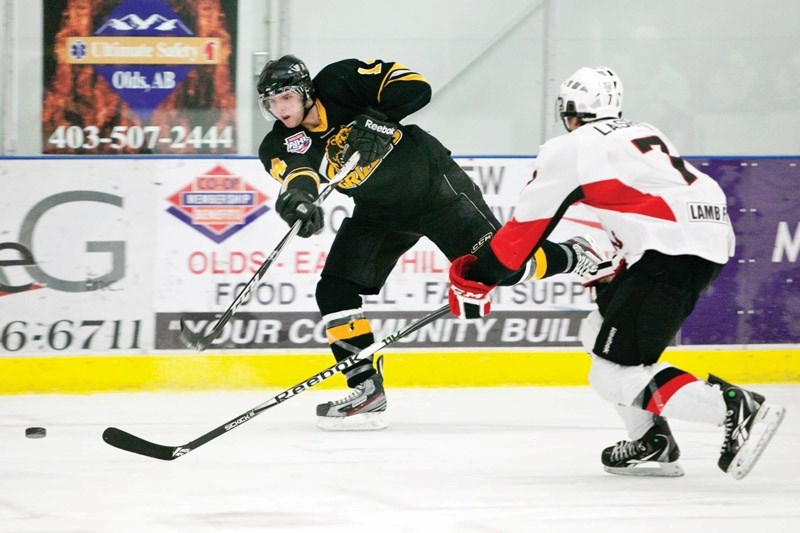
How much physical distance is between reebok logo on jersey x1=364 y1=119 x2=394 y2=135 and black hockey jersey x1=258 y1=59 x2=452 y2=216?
0.34 feet

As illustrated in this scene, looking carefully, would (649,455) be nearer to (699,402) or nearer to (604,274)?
(699,402)

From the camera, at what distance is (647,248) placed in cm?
306

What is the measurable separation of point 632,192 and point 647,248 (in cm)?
14

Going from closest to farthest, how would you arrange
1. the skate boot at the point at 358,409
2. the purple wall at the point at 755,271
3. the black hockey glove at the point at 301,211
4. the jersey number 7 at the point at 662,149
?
1. the jersey number 7 at the point at 662,149
2. the black hockey glove at the point at 301,211
3. the skate boot at the point at 358,409
4. the purple wall at the point at 755,271

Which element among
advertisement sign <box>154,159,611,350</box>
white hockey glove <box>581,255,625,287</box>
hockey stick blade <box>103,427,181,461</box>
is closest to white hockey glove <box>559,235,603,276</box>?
white hockey glove <box>581,255,625,287</box>

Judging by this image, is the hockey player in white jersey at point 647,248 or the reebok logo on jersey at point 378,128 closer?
the hockey player in white jersey at point 647,248

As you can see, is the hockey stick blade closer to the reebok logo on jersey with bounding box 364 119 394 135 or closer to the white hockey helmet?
the reebok logo on jersey with bounding box 364 119 394 135

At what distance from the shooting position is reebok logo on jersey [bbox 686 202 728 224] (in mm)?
3064

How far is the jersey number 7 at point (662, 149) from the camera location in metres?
3.09

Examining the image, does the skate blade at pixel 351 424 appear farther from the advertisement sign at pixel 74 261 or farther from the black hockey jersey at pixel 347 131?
the advertisement sign at pixel 74 261

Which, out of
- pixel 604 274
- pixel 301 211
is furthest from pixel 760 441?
→ pixel 301 211

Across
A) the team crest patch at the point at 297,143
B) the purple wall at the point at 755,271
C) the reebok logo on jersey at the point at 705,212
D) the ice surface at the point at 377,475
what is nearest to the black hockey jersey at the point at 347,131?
the team crest patch at the point at 297,143

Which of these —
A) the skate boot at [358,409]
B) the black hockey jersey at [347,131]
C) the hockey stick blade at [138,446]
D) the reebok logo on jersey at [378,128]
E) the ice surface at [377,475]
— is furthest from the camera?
the skate boot at [358,409]

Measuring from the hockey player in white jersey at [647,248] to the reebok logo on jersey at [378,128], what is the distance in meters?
0.91
